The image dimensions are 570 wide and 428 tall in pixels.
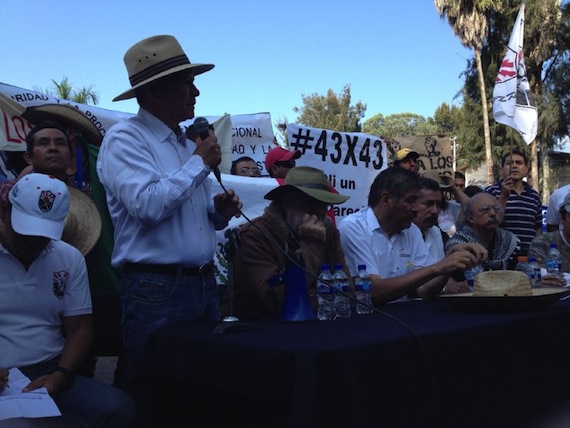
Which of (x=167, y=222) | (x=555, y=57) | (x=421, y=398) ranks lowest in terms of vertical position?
(x=421, y=398)

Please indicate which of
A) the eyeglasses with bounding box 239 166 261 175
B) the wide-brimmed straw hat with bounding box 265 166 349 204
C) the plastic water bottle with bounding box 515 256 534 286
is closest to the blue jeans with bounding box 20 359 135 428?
the wide-brimmed straw hat with bounding box 265 166 349 204

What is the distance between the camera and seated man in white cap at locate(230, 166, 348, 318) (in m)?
2.90

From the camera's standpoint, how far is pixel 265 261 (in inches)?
116

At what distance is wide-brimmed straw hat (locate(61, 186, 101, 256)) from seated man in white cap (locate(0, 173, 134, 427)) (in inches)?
23.6

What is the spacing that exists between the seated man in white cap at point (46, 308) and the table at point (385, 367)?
265 mm

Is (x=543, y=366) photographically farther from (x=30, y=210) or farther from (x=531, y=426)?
(x=30, y=210)

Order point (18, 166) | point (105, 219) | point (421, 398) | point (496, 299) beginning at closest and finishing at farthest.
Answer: point (421, 398), point (496, 299), point (105, 219), point (18, 166)

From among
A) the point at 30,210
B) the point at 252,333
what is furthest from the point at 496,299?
the point at 30,210

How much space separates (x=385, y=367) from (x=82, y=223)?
194 centimetres

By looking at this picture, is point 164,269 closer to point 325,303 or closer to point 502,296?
point 325,303

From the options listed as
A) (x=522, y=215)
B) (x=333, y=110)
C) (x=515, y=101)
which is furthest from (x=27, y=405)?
(x=333, y=110)

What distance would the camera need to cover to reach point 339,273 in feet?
10.2

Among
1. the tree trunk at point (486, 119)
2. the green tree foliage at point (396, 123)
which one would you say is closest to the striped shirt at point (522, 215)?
the tree trunk at point (486, 119)

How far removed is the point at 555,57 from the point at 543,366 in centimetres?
2947
